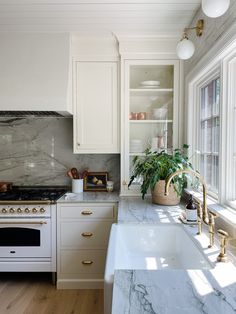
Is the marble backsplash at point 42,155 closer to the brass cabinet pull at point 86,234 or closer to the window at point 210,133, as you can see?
the brass cabinet pull at point 86,234

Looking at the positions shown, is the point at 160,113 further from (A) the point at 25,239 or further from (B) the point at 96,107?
(A) the point at 25,239

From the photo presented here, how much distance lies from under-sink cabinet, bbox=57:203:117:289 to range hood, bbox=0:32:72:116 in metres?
0.95

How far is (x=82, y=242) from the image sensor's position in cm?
240

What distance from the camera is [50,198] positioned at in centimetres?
237

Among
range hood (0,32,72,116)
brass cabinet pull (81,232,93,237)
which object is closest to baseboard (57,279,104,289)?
brass cabinet pull (81,232,93,237)

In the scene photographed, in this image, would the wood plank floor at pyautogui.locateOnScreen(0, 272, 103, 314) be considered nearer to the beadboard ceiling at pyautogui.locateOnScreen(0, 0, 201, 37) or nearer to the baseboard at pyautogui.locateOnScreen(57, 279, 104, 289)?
the baseboard at pyautogui.locateOnScreen(57, 279, 104, 289)

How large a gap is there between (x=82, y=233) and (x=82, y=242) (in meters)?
0.08

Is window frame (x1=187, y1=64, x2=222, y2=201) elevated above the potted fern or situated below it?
above

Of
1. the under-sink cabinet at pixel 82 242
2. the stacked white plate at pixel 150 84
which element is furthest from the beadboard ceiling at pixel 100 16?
the under-sink cabinet at pixel 82 242

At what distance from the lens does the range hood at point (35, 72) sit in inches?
94.2

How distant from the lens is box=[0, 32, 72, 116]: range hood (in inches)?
94.2

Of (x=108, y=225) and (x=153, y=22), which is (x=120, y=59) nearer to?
(x=153, y=22)

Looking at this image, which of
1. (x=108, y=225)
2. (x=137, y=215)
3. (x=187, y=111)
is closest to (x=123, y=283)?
(x=137, y=215)

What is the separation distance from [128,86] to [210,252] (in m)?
1.77
